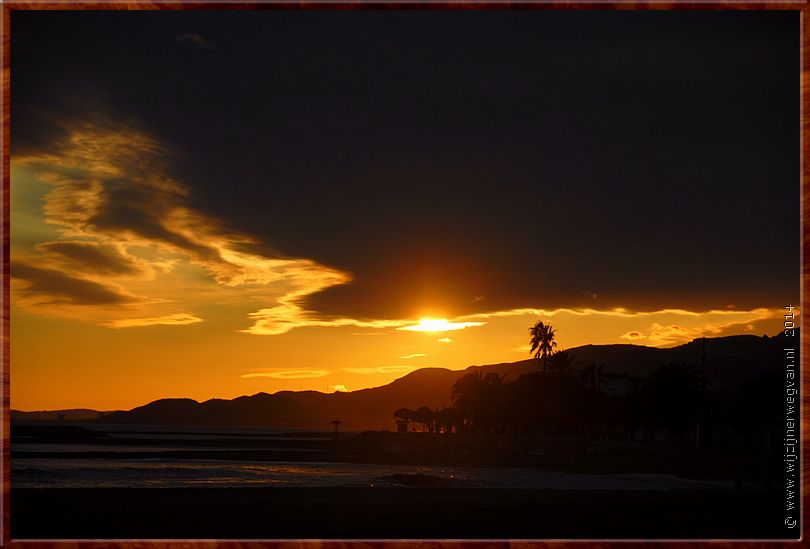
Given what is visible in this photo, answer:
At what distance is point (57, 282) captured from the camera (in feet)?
50.0

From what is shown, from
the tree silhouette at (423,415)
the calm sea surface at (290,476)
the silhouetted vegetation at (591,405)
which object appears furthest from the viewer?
the tree silhouette at (423,415)

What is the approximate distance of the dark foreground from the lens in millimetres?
12953

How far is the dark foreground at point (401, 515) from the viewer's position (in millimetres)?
12953

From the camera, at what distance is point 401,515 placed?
48.9 ft

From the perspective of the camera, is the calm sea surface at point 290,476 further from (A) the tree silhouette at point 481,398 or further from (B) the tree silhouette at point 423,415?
(B) the tree silhouette at point 423,415

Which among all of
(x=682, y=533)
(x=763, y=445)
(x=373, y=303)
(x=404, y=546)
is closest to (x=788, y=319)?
(x=682, y=533)

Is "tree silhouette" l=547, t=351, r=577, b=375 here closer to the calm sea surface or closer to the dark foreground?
the calm sea surface

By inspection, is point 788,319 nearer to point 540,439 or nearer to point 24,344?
point 24,344

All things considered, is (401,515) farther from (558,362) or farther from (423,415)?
(423,415)

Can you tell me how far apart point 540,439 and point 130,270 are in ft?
100.0

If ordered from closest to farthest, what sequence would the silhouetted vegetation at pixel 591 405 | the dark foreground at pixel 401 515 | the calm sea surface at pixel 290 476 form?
the dark foreground at pixel 401 515 < the calm sea surface at pixel 290 476 < the silhouetted vegetation at pixel 591 405

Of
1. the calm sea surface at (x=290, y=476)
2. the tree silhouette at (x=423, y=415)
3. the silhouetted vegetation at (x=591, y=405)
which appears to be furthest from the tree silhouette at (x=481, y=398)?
the calm sea surface at (x=290, y=476)


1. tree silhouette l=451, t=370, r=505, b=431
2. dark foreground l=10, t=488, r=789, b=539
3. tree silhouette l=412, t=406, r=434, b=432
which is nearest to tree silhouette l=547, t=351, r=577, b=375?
tree silhouette l=451, t=370, r=505, b=431

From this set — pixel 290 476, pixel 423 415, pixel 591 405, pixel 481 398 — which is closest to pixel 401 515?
pixel 290 476
